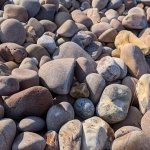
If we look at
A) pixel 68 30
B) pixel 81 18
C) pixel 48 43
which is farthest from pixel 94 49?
pixel 81 18

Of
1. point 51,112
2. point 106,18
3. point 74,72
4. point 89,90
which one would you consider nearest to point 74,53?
point 74,72

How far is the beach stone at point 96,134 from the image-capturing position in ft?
5.69

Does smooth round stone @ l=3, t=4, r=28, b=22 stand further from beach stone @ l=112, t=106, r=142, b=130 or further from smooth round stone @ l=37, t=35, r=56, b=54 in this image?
beach stone @ l=112, t=106, r=142, b=130

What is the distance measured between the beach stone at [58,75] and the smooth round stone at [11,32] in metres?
0.39

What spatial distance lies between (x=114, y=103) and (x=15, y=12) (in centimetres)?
109

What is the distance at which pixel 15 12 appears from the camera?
2.60 m

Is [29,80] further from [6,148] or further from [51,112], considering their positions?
[6,148]

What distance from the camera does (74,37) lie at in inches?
97.9

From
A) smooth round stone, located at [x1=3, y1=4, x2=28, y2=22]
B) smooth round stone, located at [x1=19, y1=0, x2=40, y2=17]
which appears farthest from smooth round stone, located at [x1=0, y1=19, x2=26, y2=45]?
smooth round stone, located at [x1=19, y1=0, x2=40, y2=17]

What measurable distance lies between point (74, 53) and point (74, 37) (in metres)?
0.26

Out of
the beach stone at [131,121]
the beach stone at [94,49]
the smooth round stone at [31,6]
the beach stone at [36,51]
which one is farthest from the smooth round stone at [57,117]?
the smooth round stone at [31,6]

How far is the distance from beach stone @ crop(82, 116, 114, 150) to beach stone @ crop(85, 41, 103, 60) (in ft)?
2.16

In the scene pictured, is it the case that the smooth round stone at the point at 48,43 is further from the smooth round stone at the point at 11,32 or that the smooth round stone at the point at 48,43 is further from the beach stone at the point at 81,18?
the beach stone at the point at 81,18

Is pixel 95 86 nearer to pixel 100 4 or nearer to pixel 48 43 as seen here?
pixel 48 43
